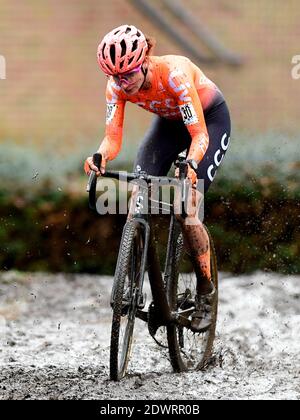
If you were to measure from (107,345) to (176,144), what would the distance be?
Result: 195 cm

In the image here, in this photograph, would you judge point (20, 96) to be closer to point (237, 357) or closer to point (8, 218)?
point (8, 218)

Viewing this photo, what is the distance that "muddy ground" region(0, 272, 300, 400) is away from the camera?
6.28m

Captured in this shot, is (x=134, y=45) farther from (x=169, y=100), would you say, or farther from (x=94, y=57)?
(x=94, y=57)

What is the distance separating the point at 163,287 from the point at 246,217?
11.6ft

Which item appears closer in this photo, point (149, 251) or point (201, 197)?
point (149, 251)

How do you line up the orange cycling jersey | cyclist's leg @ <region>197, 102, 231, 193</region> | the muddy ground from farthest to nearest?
cyclist's leg @ <region>197, 102, 231, 193</region> < the muddy ground < the orange cycling jersey

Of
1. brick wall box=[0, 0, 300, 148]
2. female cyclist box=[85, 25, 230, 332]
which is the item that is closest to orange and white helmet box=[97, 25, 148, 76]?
female cyclist box=[85, 25, 230, 332]

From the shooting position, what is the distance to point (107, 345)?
7.83m

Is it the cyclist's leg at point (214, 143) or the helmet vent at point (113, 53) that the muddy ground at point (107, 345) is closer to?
the cyclist's leg at point (214, 143)

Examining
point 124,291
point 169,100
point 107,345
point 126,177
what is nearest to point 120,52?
point 169,100

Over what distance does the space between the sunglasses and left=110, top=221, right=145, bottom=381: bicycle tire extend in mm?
845

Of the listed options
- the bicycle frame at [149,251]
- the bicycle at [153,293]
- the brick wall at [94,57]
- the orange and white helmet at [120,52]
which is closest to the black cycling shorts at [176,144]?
the bicycle at [153,293]

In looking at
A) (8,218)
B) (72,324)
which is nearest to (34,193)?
(8,218)

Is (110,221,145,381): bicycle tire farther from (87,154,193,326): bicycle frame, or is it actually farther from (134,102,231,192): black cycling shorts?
(134,102,231,192): black cycling shorts
